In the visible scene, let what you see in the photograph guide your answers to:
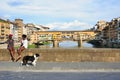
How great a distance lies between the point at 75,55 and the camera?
21328 mm

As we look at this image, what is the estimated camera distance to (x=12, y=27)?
584ft

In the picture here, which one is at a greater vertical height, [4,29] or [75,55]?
[4,29]

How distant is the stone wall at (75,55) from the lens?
2122 cm

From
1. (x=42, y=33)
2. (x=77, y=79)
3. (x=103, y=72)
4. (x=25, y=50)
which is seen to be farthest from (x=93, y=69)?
(x=42, y=33)

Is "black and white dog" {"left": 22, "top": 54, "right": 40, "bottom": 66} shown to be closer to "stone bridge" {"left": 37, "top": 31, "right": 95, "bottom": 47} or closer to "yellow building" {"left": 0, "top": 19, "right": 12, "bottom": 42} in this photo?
"yellow building" {"left": 0, "top": 19, "right": 12, "bottom": 42}

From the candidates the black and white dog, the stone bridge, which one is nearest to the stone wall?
the black and white dog

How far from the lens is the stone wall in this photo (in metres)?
21.2

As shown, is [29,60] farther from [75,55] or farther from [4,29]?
[4,29]

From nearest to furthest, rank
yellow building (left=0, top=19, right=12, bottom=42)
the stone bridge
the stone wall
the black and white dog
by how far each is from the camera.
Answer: the black and white dog
the stone wall
yellow building (left=0, top=19, right=12, bottom=42)
the stone bridge

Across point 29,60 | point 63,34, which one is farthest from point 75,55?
point 63,34

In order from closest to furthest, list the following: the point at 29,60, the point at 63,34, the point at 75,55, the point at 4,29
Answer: the point at 29,60
the point at 75,55
the point at 4,29
the point at 63,34

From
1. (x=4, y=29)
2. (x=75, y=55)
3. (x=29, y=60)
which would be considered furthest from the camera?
(x=4, y=29)

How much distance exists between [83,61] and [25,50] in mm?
3367

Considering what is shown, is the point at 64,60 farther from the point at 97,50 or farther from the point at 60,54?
the point at 97,50
